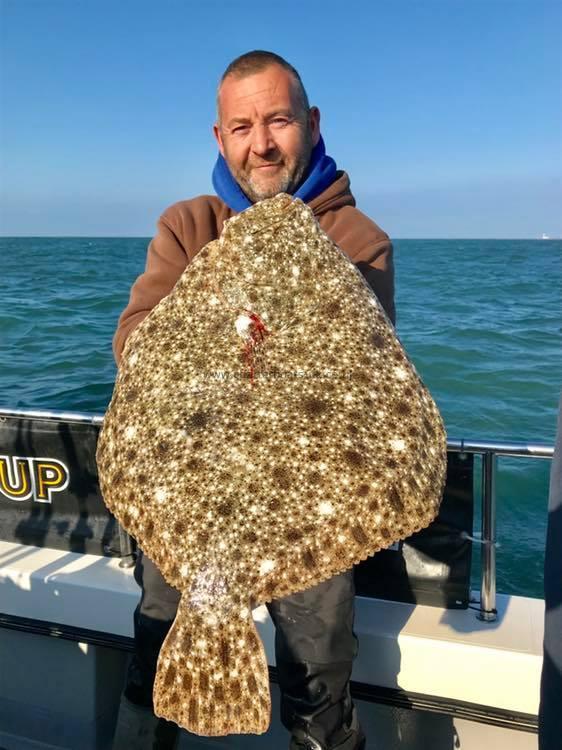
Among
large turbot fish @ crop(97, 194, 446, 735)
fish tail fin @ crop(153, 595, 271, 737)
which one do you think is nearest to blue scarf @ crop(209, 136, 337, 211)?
large turbot fish @ crop(97, 194, 446, 735)

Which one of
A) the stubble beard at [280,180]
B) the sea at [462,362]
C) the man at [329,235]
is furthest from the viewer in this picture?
the sea at [462,362]

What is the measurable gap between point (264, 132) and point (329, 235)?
42 cm

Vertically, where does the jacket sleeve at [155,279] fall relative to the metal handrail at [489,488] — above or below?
above

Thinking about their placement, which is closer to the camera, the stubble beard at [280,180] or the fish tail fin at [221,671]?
the fish tail fin at [221,671]

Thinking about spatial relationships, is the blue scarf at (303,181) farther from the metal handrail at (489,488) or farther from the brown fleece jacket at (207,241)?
the metal handrail at (489,488)

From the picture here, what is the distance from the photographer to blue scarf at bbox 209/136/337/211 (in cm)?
237

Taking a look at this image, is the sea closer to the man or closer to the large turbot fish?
the man

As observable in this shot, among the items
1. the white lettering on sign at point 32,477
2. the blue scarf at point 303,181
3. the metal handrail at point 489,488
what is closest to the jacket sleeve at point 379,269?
the blue scarf at point 303,181

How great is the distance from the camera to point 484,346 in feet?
45.8

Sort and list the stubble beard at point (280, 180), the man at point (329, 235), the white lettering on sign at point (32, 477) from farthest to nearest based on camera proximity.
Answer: the white lettering on sign at point (32, 477) → the stubble beard at point (280, 180) → the man at point (329, 235)

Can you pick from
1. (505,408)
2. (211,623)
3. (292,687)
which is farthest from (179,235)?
(505,408)

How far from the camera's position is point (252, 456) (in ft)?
5.36

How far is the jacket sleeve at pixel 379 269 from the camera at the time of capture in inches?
87.6

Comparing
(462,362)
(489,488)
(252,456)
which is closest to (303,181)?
(252,456)
